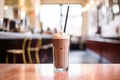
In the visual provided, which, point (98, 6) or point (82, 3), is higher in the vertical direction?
point (98, 6)

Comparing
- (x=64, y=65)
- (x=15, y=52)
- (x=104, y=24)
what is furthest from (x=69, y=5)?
(x=104, y=24)

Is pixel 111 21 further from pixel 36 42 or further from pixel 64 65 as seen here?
pixel 64 65

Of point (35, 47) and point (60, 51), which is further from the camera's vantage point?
point (35, 47)

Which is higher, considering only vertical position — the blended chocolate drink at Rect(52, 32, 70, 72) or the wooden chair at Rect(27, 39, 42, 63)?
the blended chocolate drink at Rect(52, 32, 70, 72)

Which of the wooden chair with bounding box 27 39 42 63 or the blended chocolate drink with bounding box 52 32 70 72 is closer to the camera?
the blended chocolate drink with bounding box 52 32 70 72

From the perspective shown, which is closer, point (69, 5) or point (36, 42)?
point (69, 5)

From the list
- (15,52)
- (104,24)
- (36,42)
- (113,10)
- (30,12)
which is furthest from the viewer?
(30,12)

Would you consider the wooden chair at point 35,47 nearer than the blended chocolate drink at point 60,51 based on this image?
No

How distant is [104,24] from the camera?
7.67 metres

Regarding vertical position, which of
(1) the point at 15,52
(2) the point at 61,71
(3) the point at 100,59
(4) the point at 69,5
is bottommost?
(3) the point at 100,59

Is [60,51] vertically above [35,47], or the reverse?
[60,51]

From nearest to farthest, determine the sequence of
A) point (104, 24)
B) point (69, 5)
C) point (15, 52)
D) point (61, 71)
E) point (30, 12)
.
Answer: point (61, 71)
point (69, 5)
point (15, 52)
point (104, 24)
point (30, 12)

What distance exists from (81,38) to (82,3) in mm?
10934

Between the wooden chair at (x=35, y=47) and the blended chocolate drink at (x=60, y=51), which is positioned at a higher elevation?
the blended chocolate drink at (x=60, y=51)
